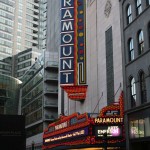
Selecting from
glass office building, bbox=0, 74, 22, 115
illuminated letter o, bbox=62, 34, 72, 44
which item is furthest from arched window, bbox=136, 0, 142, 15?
glass office building, bbox=0, 74, 22, 115

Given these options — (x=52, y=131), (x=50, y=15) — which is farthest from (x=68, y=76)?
(x=50, y=15)

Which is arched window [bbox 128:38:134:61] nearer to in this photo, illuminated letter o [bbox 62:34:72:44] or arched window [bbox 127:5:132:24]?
arched window [bbox 127:5:132:24]

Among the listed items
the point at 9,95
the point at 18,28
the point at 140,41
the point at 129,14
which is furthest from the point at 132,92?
the point at 18,28

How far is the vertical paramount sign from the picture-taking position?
47094 mm

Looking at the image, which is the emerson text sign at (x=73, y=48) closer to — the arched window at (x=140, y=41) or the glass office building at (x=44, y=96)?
the arched window at (x=140, y=41)

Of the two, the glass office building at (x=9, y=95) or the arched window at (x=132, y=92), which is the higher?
the glass office building at (x=9, y=95)

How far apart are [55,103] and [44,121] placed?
201 inches

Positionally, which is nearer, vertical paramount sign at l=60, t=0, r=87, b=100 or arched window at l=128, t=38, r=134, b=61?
arched window at l=128, t=38, r=134, b=61

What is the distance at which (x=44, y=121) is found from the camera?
77000 mm

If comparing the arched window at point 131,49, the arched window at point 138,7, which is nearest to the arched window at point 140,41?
the arched window at point 131,49

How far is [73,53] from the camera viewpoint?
4725 cm

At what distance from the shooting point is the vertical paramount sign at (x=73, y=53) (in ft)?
155

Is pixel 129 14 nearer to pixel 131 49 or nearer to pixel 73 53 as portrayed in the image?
pixel 131 49

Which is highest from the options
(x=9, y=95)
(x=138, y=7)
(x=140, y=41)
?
(x=9, y=95)
